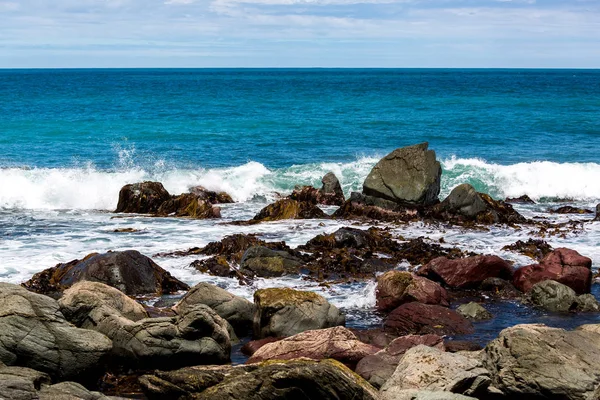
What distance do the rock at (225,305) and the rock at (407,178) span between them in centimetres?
1150

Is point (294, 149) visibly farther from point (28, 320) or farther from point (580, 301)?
point (28, 320)

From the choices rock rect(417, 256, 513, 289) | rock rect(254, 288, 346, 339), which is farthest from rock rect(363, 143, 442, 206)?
rock rect(254, 288, 346, 339)

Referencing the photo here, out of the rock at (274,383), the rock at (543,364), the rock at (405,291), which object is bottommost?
the rock at (405,291)

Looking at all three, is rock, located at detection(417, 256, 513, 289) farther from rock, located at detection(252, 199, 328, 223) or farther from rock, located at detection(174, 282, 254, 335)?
rock, located at detection(252, 199, 328, 223)

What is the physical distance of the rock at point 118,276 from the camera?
→ 15.6 m

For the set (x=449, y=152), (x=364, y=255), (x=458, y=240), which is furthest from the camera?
(x=449, y=152)

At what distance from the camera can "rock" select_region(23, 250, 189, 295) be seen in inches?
614

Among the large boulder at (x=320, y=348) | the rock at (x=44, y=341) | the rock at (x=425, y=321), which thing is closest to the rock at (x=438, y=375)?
the large boulder at (x=320, y=348)

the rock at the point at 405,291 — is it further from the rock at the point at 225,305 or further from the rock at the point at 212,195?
the rock at the point at 212,195

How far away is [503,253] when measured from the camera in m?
19.6

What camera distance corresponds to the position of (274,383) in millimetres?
9117

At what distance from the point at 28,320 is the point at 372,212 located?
1476 cm

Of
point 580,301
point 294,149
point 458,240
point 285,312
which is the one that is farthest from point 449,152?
point 285,312

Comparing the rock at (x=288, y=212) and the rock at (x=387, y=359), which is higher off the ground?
the rock at (x=387, y=359)
